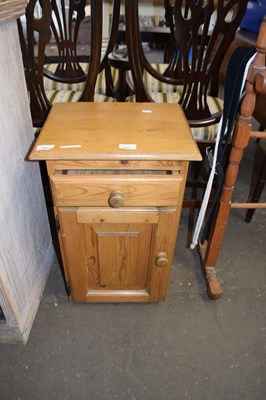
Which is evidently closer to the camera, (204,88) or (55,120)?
(55,120)

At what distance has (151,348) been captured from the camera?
37.9 inches

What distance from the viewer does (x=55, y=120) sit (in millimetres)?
842

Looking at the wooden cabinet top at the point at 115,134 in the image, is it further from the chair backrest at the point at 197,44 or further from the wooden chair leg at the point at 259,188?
Answer: the wooden chair leg at the point at 259,188

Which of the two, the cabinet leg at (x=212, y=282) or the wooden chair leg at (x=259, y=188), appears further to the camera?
the wooden chair leg at (x=259, y=188)

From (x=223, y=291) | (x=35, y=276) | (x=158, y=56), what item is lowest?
(x=158, y=56)

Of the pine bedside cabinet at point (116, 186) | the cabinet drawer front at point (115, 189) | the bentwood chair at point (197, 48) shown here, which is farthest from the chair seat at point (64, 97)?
the cabinet drawer front at point (115, 189)

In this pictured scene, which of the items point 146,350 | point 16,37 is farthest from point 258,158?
point 16,37

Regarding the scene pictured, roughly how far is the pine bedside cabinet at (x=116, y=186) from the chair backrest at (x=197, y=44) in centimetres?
18

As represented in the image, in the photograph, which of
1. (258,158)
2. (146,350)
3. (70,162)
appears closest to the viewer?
(70,162)

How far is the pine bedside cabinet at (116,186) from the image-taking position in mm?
720

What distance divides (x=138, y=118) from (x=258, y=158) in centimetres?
140

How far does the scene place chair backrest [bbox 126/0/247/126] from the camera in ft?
3.02

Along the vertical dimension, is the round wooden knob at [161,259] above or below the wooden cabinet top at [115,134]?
below

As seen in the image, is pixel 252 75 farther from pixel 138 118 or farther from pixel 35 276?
pixel 35 276
